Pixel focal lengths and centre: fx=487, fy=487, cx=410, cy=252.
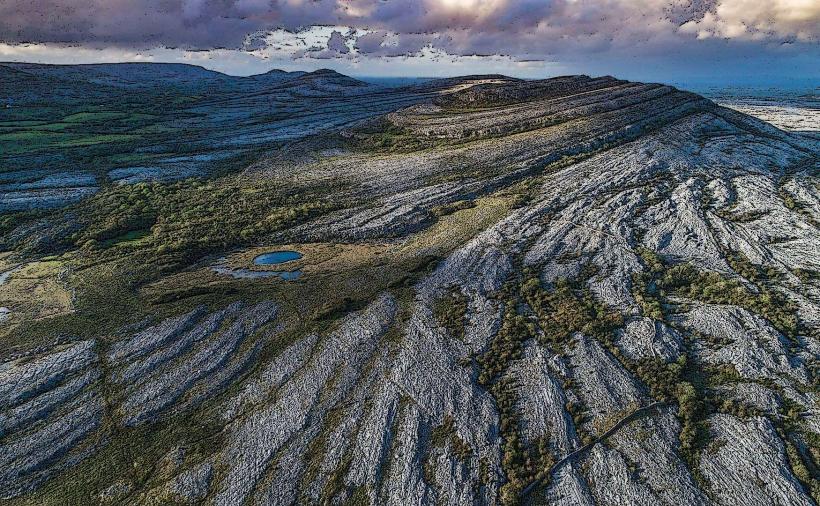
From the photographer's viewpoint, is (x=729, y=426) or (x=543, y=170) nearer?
(x=729, y=426)

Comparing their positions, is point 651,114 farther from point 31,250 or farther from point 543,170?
point 31,250

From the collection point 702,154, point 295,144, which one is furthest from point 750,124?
point 295,144

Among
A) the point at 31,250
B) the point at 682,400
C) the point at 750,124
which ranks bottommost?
the point at 31,250

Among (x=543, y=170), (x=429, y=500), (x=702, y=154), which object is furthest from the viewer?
(x=702, y=154)

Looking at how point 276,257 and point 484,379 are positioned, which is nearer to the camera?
point 484,379

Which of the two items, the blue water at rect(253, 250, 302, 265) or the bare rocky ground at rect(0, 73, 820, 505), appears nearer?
the bare rocky ground at rect(0, 73, 820, 505)

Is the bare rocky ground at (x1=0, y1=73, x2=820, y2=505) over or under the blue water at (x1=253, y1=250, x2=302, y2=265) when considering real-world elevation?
over
